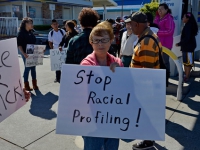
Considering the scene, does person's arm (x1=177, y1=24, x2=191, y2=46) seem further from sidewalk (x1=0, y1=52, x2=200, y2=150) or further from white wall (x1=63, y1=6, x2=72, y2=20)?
white wall (x1=63, y1=6, x2=72, y2=20)

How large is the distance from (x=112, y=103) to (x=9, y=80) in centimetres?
94

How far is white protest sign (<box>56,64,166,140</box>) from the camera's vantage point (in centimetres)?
188

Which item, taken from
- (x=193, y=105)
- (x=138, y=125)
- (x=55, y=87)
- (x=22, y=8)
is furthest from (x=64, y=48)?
(x=22, y=8)

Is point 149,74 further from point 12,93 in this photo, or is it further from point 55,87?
point 55,87

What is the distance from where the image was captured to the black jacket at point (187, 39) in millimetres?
5543

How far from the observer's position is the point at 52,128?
3545 mm

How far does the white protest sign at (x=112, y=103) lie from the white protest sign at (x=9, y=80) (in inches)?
19.4

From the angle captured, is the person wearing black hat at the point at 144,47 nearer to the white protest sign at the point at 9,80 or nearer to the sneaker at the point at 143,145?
the sneaker at the point at 143,145

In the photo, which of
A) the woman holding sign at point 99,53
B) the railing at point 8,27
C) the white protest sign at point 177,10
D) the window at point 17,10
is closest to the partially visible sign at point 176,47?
the white protest sign at point 177,10

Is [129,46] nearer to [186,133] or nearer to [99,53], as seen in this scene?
[186,133]

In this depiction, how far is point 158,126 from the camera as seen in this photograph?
1.88m

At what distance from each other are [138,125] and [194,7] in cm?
727

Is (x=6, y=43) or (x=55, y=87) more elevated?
(x=6, y=43)

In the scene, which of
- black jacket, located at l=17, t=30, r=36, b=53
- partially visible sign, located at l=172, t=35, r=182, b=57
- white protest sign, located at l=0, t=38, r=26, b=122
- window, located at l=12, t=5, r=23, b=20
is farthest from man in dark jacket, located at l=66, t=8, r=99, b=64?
window, located at l=12, t=5, r=23, b=20
